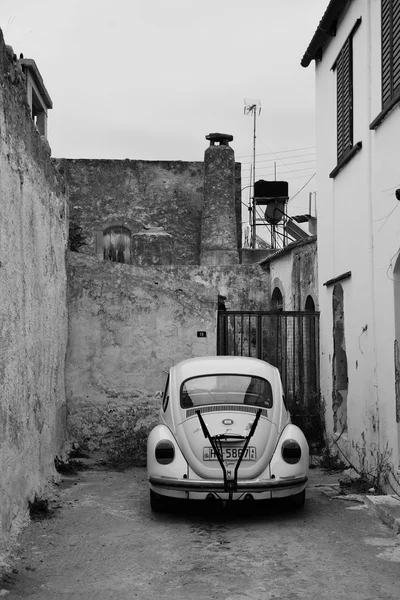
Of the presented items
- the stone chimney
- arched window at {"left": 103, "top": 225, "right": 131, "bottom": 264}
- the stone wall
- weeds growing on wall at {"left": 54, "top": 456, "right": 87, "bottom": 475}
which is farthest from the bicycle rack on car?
the stone wall

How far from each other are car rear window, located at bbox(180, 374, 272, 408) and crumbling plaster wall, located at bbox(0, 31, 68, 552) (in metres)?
1.76

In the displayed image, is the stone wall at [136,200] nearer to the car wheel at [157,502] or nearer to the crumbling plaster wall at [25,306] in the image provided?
the crumbling plaster wall at [25,306]

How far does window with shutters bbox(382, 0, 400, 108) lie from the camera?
8344mm

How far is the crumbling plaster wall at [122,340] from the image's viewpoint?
11.9 meters

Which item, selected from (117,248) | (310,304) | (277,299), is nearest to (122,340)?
(310,304)

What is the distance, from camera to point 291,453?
7699mm

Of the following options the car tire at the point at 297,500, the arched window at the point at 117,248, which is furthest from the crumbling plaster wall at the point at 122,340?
the arched window at the point at 117,248

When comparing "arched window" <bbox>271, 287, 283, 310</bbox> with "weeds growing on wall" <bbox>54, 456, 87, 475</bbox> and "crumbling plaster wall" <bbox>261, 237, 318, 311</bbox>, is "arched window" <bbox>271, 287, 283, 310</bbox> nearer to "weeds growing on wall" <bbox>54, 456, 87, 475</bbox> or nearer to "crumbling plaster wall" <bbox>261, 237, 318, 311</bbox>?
"crumbling plaster wall" <bbox>261, 237, 318, 311</bbox>

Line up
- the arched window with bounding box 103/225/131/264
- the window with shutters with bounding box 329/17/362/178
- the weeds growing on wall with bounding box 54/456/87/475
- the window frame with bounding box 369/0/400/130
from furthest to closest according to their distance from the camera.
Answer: the arched window with bounding box 103/225/131/264, the window with shutters with bounding box 329/17/362/178, the weeds growing on wall with bounding box 54/456/87/475, the window frame with bounding box 369/0/400/130

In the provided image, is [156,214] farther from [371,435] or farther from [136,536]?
[136,536]

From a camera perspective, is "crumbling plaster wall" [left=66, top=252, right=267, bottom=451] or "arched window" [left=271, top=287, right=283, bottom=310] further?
"arched window" [left=271, top=287, right=283, bottom=310]

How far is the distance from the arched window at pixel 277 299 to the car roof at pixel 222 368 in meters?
10.0

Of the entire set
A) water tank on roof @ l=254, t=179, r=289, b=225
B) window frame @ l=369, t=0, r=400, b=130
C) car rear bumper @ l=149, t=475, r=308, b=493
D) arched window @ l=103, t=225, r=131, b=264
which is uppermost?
water tank on roof @ l=254, t=179, r=289, b=225

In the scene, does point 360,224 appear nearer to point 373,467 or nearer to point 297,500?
point 373,467
